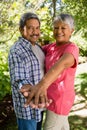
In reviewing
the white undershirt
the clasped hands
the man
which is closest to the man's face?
the man

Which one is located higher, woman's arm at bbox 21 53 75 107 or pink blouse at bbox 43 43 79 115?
woman's arm at bbox 21 53 75 107

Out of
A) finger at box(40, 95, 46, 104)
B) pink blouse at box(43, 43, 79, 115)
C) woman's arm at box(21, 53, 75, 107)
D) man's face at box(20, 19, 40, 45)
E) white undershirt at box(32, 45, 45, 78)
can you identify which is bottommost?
pink blouse at box(43, 43, 79, 115)

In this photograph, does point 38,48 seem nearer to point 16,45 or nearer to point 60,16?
point 16,45

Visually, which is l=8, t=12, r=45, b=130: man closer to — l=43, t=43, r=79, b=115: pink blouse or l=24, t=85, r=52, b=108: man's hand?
l=43, t=43, r=79, b=115: pink blouse

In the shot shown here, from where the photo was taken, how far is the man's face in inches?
118

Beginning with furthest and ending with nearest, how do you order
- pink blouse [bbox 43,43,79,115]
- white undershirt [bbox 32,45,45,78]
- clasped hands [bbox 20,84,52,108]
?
white undershirt [bbox 32,45,45,78] → pink blouse [bbox 43,43,79,115] → clasped hands [bbox 20,84,52,108]

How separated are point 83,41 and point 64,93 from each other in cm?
1772

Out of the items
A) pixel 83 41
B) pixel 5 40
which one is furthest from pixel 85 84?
pixel 83 41

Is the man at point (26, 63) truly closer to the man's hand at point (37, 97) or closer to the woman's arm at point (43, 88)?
the woman's arm at point (43, 88)

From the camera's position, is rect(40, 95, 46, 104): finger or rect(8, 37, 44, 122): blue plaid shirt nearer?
rect(40, 95, 46, 104): finger

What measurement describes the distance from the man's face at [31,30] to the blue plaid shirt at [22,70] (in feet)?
0.22

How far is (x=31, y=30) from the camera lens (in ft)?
9.85

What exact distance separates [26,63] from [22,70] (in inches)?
4.9

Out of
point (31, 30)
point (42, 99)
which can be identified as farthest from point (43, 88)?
point (31, 30)
